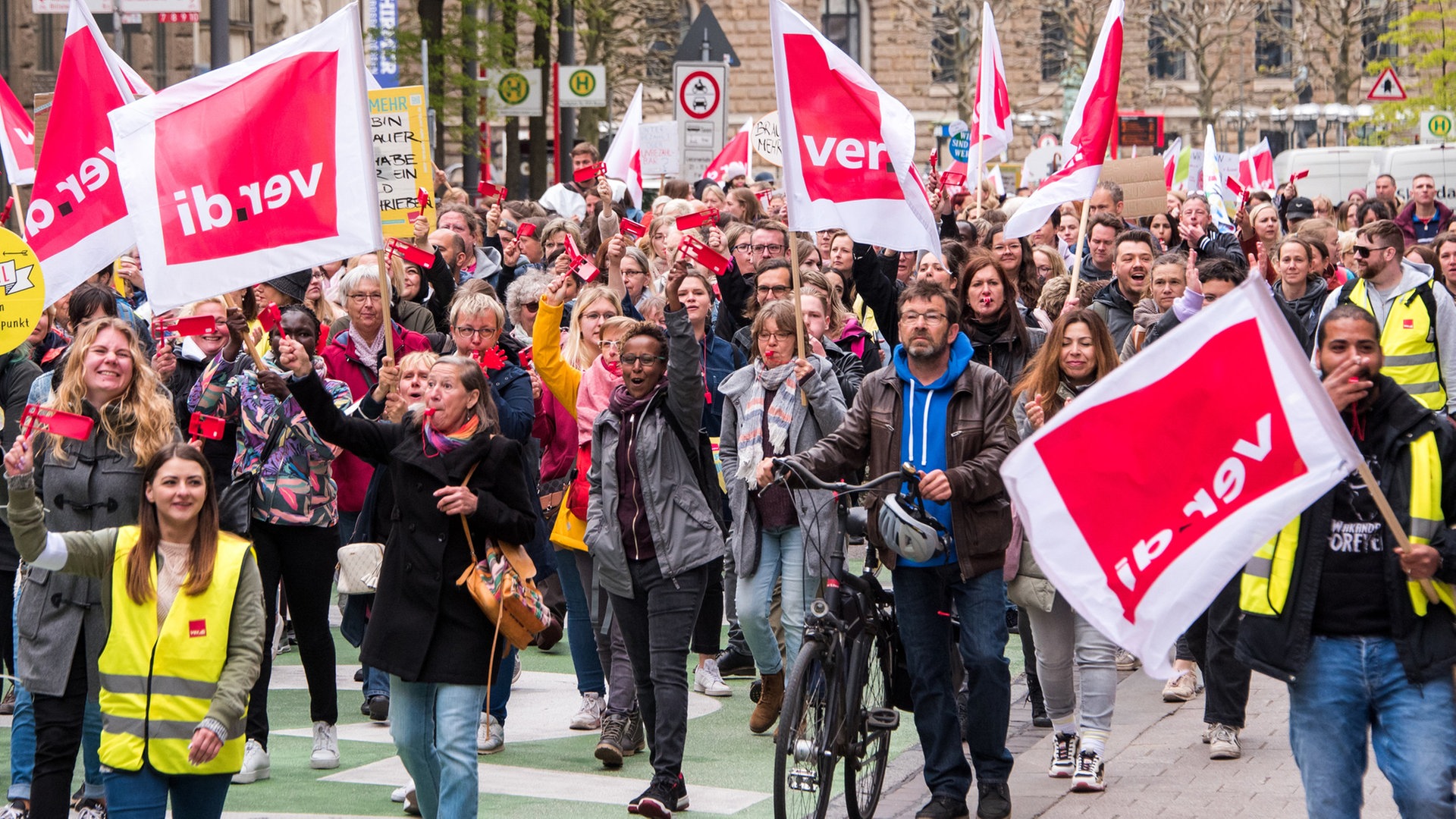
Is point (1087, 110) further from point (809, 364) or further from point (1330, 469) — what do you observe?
point (1330, 469)

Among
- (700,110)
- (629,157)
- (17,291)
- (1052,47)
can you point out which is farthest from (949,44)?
(17,291)

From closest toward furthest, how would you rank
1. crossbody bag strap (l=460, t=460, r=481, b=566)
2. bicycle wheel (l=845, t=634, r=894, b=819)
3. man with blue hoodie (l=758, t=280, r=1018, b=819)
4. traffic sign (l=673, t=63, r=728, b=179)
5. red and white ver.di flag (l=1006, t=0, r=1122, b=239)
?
1. crossbody bag strap (l=460, t=460, r=481, b=566)
2. bicycle wheel (l=845, t=634, r=894, b=819)
3. man with blue hoodie (l=758, t=280, r=1018, b=819)
4. red and white ver.di flag (l=1006, t=0, r=1122, b=239)
5. traffic sign (l=673, t=63, r=728, b=179)

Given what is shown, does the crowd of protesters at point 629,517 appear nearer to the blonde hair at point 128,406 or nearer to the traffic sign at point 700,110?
the blonde hair at point 128,406

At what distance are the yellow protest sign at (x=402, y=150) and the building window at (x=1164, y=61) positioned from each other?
175 feet

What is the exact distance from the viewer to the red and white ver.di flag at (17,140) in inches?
451

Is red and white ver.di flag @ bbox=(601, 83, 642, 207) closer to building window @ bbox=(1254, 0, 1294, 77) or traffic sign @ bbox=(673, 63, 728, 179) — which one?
traffic sign @ bbox=(673, 63, 728, 179)

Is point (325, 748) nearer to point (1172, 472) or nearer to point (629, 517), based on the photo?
point (629, 517)

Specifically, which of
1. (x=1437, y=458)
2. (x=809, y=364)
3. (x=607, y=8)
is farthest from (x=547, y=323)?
(x=607, y=8)

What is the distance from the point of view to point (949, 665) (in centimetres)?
724

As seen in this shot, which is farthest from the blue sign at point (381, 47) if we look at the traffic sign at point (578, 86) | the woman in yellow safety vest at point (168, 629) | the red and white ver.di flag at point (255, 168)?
the woman in yellow safety vest at point (168, 629)

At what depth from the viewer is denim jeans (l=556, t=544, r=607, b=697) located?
29.1 ft

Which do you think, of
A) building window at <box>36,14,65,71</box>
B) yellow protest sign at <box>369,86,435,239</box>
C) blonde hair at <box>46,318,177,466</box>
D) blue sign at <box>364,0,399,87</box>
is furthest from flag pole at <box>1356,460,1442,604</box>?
building window at <box>36,14,65,71</box>

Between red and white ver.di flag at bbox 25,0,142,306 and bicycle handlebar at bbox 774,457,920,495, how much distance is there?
3.39 metres

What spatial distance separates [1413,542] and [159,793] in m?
3.62
